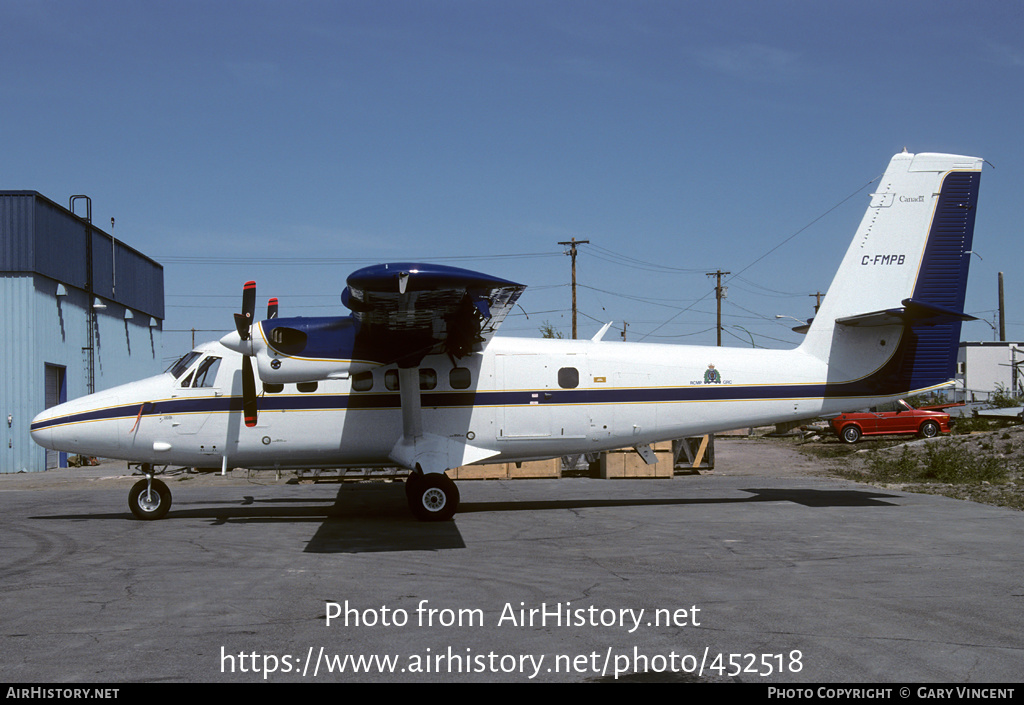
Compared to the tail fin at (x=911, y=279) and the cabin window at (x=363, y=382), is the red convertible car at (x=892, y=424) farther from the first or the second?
the cabin window at (x=363, y=382)

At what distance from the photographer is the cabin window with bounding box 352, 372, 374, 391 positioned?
14.6 m

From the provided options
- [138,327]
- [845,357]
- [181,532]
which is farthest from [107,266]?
[845,357]

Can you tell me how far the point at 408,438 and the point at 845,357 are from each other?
8.34 meters

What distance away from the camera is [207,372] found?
574 inches

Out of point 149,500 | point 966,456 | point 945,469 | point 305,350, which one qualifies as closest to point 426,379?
point 305,350

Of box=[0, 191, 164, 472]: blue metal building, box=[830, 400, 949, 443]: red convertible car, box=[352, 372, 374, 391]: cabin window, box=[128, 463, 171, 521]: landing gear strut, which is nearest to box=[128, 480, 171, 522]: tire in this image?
box=[128, 463, 171, 521]: landing gear strut

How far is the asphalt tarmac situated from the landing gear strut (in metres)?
0.31

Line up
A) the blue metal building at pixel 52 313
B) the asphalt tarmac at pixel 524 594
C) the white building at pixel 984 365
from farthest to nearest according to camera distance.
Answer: the white building at pixel 984 365 < the blue metal building at pixel 52 313 < the asphalt tarmac at pixel 524 594

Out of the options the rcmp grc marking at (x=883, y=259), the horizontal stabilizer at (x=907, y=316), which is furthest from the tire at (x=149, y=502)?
the rcmp grc marking at (x=883, y=259)

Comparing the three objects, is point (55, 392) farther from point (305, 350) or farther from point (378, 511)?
point (305, 350)

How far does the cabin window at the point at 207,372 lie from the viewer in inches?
572

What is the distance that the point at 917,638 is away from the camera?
6492 millimetres

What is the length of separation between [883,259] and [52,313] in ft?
98.4

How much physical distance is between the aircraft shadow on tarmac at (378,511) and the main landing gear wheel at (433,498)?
10.7 inches
